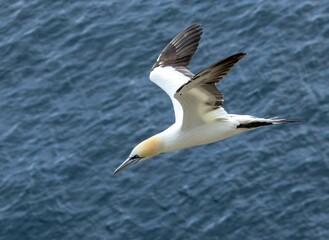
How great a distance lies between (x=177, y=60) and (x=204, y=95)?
348 centimetres

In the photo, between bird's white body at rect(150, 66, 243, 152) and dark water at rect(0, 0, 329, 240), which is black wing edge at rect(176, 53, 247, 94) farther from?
dark water at rect(0, 0, 329, 240)

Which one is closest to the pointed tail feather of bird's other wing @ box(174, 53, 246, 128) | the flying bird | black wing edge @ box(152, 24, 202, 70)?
the flying bird

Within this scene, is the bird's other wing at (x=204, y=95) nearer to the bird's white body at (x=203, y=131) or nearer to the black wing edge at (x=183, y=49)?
the bird's white body at (x=203, y=131)

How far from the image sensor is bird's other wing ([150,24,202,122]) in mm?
18938

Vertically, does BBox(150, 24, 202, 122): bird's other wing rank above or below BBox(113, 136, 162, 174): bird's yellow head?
above

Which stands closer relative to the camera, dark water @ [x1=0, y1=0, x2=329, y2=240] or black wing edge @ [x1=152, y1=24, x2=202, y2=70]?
black wing edge @ [x1=152, y1=24, x2=202, y2=70]

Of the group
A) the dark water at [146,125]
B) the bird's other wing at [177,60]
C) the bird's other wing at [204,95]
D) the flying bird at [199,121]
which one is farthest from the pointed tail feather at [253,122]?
the dark water at [146,125]

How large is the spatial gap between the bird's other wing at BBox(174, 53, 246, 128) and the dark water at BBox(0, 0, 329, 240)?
29.4 feet

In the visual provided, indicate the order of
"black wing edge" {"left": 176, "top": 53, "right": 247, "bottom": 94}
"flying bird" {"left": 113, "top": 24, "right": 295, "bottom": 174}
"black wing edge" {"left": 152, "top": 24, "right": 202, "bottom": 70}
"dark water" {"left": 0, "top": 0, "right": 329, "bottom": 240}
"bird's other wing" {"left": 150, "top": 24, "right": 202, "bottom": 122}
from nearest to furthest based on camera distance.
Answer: "black wing edge" {"left": 176, "top": 53, "right": 247, "bottom": 94} < "flying bird" {"left": 113, "top": 24, "right": 295, "bottom": 174} < "bird's other wing" {"left": 150, "top": 24, "right": 202, "bottom": 122} < "black wing edge" {"left": 152, "top": 24, "right": 202, "bottom": 70} < "dark water" {"left": 0, "top": 0, "right": 329, "bottom": 240}

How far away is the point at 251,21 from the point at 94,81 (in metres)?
5.05

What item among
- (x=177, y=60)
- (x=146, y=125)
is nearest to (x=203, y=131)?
(x=177, y=60)

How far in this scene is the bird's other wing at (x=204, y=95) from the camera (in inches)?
598

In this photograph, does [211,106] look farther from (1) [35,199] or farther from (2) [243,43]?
(2) [243,43]

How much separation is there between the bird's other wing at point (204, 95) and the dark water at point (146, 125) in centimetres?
895
